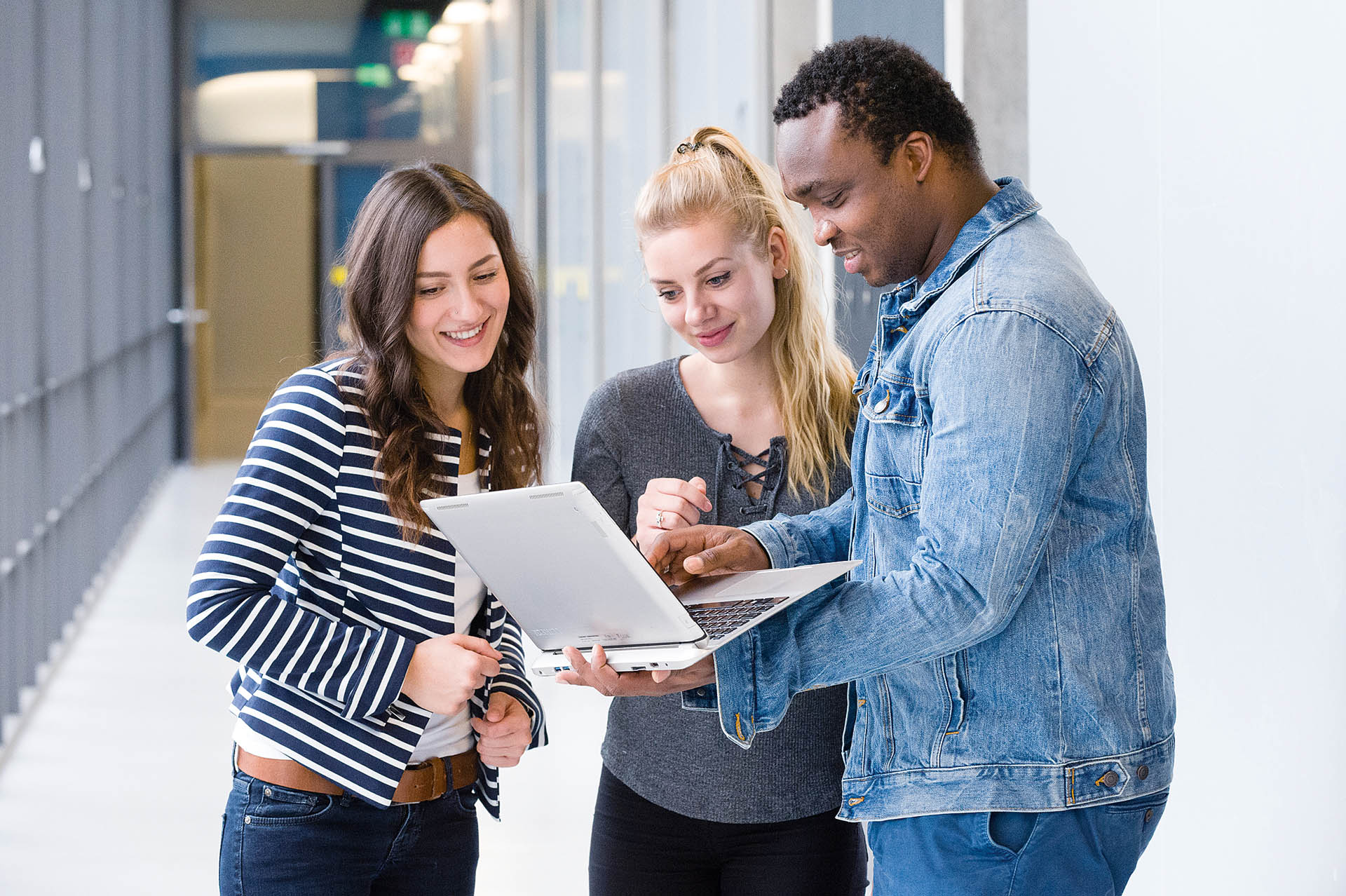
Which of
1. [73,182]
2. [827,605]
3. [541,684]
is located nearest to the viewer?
[827,605]

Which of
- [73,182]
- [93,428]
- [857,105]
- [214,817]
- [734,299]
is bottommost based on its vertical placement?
[214,817]

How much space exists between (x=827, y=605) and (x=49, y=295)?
18.4 ft

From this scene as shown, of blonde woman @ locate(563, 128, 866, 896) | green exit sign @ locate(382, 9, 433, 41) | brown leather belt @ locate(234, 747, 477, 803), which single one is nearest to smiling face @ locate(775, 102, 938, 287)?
blonde woman @ locate(563, 128, 866, 896)

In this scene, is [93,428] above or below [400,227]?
below

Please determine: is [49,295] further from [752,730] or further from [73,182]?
[752,730]

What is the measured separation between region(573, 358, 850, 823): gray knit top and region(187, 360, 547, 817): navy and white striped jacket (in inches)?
11.7

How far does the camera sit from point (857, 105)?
1228mm

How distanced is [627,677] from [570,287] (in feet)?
22.3

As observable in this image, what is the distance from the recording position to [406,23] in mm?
12867

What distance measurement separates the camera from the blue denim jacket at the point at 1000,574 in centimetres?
111

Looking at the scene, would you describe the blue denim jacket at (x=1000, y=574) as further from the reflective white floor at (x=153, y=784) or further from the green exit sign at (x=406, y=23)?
the green exit sign at (x=406, y=23)

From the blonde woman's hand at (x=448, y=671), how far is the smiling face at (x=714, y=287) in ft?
1.79

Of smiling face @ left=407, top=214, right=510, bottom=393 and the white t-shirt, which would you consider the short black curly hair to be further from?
the white t-shirt

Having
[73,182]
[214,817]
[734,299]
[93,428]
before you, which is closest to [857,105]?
[734,299]
